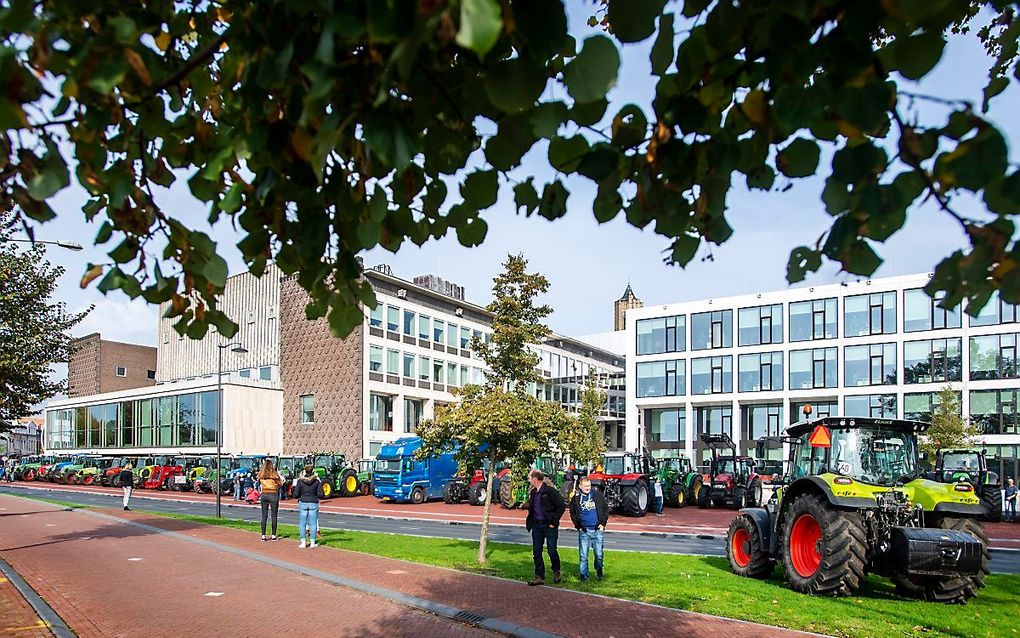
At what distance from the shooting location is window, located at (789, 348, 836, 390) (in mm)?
50875

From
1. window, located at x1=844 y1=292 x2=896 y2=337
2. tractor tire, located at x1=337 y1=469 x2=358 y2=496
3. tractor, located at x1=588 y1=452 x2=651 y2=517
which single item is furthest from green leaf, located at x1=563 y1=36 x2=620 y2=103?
window, located at x1=844 y1=292 x2=896 y2=337

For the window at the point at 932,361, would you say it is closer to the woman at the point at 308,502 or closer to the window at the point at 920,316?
the window at the point at 920,316

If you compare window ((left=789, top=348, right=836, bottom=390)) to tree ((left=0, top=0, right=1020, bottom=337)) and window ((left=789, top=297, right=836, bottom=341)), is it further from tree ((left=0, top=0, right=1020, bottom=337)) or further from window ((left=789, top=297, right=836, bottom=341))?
tree ((left=0, top=0, right=1020, bottom=337))

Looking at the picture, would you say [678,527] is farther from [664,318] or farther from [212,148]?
[664,318]

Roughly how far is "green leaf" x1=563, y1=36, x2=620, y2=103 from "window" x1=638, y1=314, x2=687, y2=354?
2211 inches

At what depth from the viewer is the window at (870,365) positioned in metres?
48.9

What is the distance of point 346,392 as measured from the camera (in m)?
56.6

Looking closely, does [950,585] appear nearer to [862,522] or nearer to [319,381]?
[862,522]

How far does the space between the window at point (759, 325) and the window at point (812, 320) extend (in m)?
0.92

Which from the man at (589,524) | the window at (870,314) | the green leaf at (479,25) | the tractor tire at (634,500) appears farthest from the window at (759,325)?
the green leaf at (479,25)

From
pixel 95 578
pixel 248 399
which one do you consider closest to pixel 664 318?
pixel 248 399

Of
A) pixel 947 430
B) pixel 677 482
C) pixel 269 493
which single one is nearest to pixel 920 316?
pixel 947 430

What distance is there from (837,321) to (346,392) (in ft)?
103

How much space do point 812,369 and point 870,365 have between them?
3.36 metres
